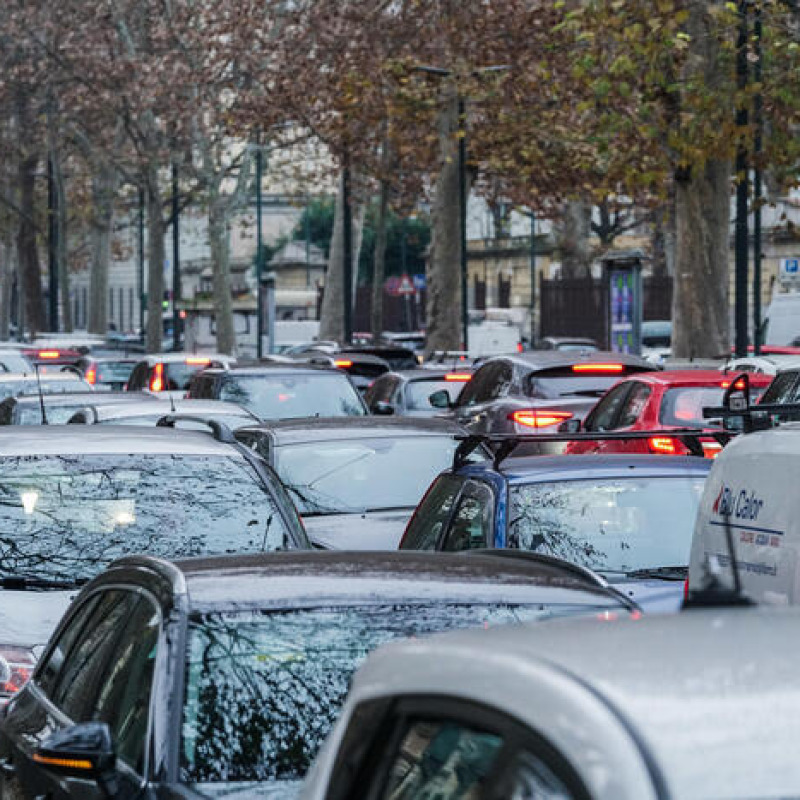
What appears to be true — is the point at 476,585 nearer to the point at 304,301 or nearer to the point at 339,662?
the point at 339,662

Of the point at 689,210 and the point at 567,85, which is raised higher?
the point at 567,85

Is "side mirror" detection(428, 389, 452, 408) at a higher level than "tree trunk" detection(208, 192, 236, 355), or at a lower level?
lower

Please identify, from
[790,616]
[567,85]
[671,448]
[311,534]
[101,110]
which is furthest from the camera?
[101,110]

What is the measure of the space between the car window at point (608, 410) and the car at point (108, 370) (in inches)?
595

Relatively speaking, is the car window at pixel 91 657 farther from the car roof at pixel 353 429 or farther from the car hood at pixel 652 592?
the car roof at pixel 353 429

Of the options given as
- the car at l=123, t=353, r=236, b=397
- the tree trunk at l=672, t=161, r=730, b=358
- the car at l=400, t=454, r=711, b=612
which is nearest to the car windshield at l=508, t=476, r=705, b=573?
the car at l=400, t=454, r=711, b=612

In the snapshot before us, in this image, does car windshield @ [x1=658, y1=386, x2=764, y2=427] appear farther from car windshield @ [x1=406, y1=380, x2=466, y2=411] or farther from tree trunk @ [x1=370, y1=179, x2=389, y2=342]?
tree trunk @ [x1=370, y1=179, x2=389, y2=342]

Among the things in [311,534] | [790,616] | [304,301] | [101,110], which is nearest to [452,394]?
[311,534]

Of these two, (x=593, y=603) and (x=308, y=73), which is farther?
(x=308, y=73)

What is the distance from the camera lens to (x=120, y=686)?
5613mm

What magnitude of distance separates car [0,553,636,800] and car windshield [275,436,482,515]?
8.11 metres

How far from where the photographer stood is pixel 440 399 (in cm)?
2245

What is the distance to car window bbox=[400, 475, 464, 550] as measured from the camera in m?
10.4

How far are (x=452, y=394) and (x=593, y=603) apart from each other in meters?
20.3
